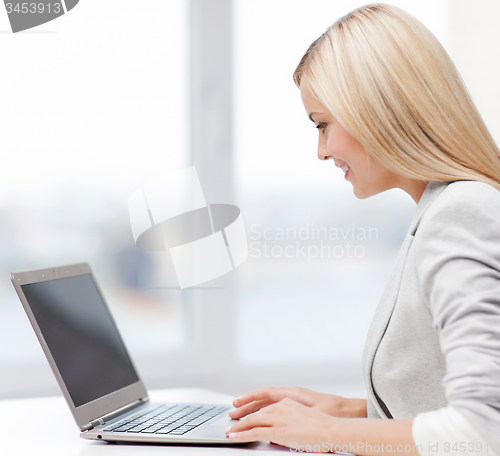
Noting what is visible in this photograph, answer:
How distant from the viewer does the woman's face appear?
90 centimetres

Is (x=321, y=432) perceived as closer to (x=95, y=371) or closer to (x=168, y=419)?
(x=168, y=419)

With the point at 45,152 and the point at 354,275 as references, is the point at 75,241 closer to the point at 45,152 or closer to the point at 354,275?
the point at 45,152

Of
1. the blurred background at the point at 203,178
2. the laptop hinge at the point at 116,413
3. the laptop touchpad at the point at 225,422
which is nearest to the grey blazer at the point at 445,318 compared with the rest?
the laptop touchpad at the point at 225,422

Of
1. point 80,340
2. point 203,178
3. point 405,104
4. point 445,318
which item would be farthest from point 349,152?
point 203,178

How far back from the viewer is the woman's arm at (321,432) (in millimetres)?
690

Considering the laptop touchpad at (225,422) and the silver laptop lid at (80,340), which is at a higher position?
the silver laptop lid at (80,340)

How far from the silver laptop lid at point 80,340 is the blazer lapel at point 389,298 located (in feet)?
1.54

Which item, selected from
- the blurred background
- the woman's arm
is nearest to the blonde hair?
the woman's arm

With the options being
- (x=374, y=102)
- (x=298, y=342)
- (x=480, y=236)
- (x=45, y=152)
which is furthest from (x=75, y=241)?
(x=480, y=236)

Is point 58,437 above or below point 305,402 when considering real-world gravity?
above

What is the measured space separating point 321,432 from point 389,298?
0.22 meters

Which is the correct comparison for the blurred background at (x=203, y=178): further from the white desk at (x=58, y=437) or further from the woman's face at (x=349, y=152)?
the woman's face at (x=349, y=152)

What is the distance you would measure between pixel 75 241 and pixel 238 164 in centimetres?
52

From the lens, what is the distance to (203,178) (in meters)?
1.66
